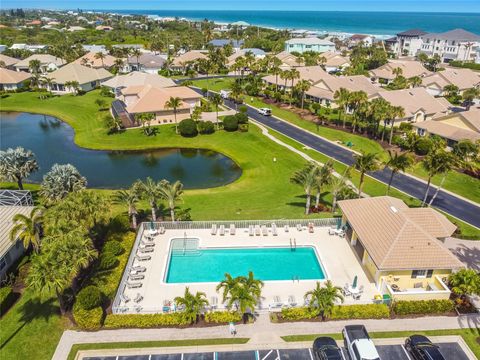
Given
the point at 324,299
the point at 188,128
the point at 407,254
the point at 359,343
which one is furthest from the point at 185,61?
the point at 359,343

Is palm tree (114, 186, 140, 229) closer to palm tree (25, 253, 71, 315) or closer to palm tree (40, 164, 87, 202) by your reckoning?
palm tree (40, 164, 87, 202)

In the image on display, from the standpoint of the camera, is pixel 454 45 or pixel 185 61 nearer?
pixel 185 61

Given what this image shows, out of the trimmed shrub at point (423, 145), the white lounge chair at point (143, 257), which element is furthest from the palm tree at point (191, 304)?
the trimmed shrub at point (423, 145)

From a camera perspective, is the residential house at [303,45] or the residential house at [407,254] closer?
the residential house at [407,254]

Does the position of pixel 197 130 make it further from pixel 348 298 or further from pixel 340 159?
pixel 348 298

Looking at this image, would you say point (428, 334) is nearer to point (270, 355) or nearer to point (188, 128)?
point (270, 355)

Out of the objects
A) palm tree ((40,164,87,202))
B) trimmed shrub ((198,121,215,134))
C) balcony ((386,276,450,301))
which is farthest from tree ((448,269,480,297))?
trimmed shrub ((198,121,215,134))

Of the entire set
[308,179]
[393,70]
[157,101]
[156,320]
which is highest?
[393,70]

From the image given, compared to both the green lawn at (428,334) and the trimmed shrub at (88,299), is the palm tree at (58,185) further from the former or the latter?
the green lawn at (428,334)
